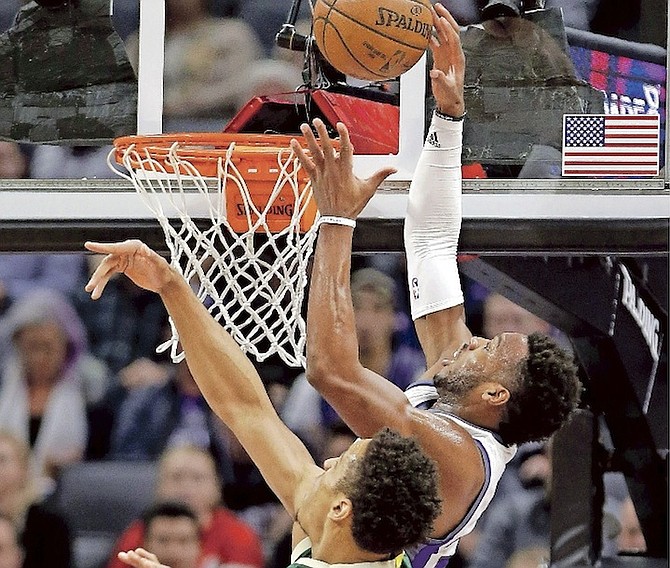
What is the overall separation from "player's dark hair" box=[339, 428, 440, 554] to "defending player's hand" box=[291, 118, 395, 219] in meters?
0.49

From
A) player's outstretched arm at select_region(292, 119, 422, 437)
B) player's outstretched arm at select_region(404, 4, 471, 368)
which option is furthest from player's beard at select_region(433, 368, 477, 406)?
player's outstretched arm at select_region(292, 119, 422, 437)

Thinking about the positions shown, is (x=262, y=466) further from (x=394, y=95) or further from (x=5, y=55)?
(x=5, y=55)

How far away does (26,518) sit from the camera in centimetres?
470

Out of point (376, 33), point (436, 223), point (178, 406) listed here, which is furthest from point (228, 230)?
point (178, 406)

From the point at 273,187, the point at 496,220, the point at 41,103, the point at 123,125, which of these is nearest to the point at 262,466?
the point at 273,187

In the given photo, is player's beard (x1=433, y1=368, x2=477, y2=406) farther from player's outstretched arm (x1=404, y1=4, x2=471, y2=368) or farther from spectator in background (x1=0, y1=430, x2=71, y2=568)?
spectator in background (x1=0, y1=430, x2=71, y2=568)

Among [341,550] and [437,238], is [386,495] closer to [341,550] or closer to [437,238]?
[341,550]

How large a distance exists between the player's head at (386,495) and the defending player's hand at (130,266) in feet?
1.94

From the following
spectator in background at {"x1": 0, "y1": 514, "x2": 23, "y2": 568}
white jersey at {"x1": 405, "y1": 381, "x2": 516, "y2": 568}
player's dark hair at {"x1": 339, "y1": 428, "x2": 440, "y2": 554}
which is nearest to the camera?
player's dark hair at {"x1": 339, "y1": 428, "x2": 440, "y2": 554}

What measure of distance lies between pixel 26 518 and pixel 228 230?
6.80ft

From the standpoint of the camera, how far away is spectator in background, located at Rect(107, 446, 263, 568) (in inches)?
177

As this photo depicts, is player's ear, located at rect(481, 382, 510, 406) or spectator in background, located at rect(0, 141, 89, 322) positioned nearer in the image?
player's ear, located at rect(481, 382, 510, 406)

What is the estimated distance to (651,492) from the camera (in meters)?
4.09

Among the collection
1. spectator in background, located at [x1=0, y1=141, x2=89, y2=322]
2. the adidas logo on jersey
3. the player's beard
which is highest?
the adidas logo on jersey
